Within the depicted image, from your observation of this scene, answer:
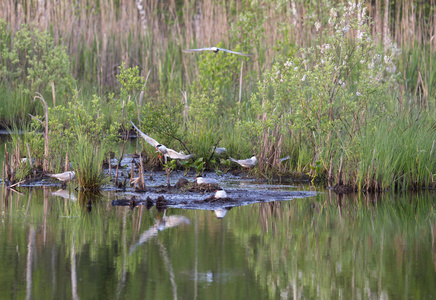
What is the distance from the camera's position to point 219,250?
438 centimetres

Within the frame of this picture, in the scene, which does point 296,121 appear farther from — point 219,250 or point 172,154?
Answer: point 219,250

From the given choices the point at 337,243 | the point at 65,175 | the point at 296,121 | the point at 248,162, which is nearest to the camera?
the point at 337,243

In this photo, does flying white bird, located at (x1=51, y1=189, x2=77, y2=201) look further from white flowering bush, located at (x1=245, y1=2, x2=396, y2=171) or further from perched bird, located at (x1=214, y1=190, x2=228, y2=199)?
white flowering bush, located at (x1=245, y1=2, x2=396, y2=171)

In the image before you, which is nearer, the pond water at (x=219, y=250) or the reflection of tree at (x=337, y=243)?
the pond water at (x=219, y=250)

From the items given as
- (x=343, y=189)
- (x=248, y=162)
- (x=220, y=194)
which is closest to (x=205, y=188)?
(x=220, y=194)

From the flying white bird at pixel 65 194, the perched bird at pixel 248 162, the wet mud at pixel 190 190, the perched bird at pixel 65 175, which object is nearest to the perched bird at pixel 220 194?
the wet mud at pixel 190 190

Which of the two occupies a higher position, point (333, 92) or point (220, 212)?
point (333, 92)

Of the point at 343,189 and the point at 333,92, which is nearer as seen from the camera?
the point at 343,189

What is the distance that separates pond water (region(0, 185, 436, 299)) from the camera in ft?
11.8

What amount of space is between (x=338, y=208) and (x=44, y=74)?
7.90 m

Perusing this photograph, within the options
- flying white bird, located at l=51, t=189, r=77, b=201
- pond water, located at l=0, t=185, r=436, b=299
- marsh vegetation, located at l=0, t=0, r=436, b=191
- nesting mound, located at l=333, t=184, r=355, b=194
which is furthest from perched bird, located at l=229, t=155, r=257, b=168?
flying white bird, located at l=51, t=189, r=77, b=201

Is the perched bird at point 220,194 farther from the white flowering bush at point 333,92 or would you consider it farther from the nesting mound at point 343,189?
the white flowering bush at point 333,92

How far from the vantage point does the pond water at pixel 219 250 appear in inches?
141

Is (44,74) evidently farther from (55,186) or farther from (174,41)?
(55,186)
